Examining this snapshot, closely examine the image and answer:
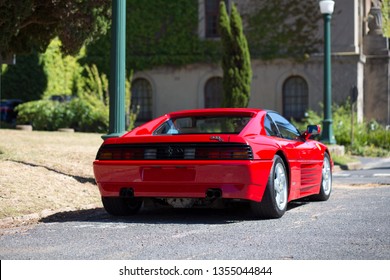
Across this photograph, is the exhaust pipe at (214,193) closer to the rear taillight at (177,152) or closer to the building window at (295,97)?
the rear taillight at (177,152)

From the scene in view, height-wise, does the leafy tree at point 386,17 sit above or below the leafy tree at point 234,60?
above

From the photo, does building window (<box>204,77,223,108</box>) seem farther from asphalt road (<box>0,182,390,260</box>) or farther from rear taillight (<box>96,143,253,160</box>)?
rear taillight (<box>96,143,253,160</box>)

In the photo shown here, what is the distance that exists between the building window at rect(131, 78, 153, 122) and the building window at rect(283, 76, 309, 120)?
243 inches

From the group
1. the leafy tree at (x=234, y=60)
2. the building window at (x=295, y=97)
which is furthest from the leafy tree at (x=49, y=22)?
the building window at (x=295, y=97)

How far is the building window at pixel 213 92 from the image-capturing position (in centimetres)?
3300

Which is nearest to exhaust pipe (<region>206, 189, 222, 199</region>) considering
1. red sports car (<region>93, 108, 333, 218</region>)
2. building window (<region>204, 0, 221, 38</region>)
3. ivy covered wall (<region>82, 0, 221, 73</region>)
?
red sports car (<region>93, 108, 333, 218</region>)

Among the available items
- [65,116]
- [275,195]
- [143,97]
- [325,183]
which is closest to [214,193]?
[275,195]

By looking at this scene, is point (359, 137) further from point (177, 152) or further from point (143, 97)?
point (177, 152)

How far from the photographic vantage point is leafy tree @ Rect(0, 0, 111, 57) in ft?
44.5

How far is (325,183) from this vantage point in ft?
35.6

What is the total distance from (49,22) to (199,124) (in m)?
6.38

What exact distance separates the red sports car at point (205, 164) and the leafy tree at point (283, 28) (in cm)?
2242
